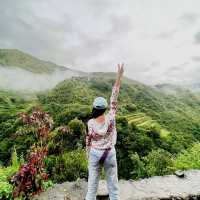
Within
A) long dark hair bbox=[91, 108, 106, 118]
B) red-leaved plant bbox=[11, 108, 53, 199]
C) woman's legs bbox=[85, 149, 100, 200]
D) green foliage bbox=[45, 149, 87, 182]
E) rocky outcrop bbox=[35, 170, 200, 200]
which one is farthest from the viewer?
green foliage bbox=[45, 149, 87, 182]

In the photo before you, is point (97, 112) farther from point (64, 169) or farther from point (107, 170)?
point (64, 169)

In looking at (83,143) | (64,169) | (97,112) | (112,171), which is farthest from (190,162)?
(83,143)

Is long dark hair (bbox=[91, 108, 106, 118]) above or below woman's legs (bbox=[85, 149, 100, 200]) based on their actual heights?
above

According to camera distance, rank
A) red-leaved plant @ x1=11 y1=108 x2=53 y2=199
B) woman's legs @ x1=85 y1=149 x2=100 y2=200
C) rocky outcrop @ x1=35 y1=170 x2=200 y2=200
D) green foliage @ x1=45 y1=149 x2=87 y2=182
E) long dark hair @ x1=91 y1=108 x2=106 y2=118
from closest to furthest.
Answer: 1. long dark hair @ x1=91 y1=108 x2=106 y2=118
2. woman's legs @ x1=85 y1=149 x2=100 y2=200
3. red-leaved plant @ x1=11 y1=108 x2=53 y2=199
4. rocky outcrop @ x1=35 y1=170 x2=200 y2=200
5. green foliage @ x1=45 y1=149 x2=87 y2=182

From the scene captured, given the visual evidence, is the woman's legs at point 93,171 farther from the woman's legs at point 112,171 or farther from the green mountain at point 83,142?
the green mountain at point 83,142

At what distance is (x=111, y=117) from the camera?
4477 mm

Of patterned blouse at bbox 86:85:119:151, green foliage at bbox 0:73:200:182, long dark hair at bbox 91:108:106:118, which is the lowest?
green foliage at bbox 0:73:200:182

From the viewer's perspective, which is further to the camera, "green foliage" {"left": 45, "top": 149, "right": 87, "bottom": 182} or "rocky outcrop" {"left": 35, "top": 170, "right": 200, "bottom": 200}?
"green foliage" {"left": 45, "top": 149, "right": 87, "bottom": 182}

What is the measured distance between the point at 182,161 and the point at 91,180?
18.0ft

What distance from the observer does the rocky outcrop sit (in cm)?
566

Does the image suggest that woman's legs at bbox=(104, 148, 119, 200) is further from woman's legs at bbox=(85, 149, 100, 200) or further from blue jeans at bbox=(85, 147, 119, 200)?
woman's legs at bbox=(85, 149, 100, 200)

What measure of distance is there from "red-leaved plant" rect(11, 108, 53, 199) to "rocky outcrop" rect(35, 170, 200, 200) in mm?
273

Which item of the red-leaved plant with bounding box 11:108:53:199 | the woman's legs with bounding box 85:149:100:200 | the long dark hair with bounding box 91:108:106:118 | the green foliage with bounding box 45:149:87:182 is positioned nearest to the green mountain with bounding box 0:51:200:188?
the green foliage with bounding box 45:149:87:182

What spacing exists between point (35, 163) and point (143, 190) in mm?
2206
